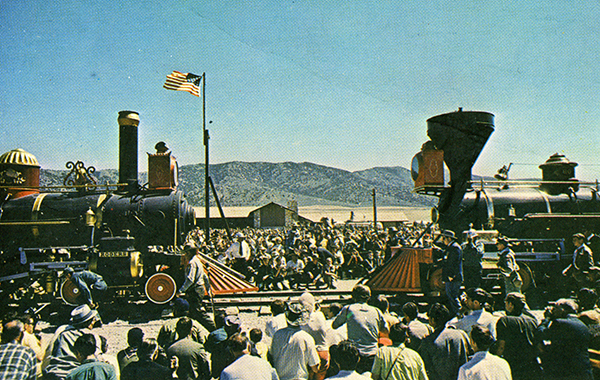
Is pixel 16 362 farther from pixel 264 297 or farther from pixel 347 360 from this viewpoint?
pixel 264 297

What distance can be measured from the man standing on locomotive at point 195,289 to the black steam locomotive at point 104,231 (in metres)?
2.13

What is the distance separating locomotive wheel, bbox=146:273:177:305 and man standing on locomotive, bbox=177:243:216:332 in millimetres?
1998

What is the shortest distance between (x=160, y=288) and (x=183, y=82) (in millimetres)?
7132

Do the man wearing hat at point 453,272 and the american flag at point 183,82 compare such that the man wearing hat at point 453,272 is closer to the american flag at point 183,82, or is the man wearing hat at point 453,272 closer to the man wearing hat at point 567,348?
the man wearing hat at point 567,348

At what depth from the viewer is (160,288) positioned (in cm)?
1017

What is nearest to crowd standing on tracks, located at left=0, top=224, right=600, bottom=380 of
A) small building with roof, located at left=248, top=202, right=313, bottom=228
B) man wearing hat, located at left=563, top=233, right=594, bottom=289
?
man wearing hat, located at left=563, top=233, right=594, bottom=289

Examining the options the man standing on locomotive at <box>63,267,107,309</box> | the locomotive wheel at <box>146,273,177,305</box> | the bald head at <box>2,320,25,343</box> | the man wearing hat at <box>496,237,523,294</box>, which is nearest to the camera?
the bald head at <box>2,320,25,343</box>

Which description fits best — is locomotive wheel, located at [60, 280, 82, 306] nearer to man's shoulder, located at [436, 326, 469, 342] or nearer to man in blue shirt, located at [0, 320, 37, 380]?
man in blue shirt, located at [0, 320, 37, 380]

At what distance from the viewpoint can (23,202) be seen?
11328mm

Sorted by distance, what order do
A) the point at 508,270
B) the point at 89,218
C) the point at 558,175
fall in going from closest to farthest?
the point at 508,270
the point at 89,218
the point at 558,175

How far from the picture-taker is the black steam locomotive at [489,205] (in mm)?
10664

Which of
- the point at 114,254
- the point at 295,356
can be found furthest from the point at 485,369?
the point at 114,254

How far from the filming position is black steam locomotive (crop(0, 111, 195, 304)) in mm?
10211

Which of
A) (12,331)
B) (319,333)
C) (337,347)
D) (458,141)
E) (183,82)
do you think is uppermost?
(183,82)
